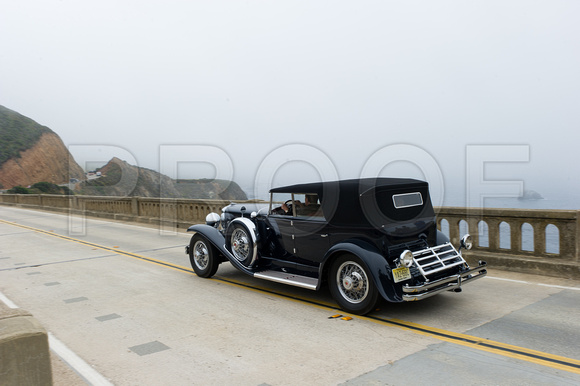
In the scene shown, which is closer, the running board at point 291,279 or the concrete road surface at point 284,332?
the concrete road surface at point 284,332

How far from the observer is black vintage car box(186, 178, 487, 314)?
583cm

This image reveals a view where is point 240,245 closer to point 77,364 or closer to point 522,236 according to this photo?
point 77,364

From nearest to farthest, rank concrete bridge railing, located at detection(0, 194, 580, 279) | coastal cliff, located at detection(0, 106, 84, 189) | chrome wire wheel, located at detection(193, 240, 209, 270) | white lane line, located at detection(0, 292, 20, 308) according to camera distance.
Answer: white lane line, located at detection(0, 292, 20, 308)
concrete bridge railing, located at detection(0, 194, 580, 279)
chrome wire wheel, located at detection(193, 240, 209, 270)
coastal cliff, located at detection(0, 106, 84, 189)

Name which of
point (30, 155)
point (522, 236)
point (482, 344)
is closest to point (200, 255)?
point (482, 344)

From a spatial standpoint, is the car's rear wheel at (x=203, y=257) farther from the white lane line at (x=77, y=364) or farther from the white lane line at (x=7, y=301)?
the white lane line at (x=77, y=364)

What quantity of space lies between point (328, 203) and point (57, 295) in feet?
16.0

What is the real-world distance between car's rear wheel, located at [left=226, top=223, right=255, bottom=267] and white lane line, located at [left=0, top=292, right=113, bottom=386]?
3065 mm

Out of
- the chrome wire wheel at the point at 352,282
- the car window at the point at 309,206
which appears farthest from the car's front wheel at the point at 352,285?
the car window at the point at 309,206

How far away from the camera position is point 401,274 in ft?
18.9

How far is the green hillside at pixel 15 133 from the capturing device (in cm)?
7325

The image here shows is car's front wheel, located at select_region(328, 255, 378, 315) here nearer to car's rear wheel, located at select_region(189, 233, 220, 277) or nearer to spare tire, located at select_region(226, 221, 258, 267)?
spare tire, located at select_region(226, 221, 258, 267)

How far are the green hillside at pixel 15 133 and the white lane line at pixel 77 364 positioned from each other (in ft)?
256

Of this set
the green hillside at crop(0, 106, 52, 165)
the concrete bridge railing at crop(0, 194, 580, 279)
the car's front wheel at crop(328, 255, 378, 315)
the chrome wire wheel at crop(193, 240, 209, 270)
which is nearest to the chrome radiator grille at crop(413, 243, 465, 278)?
the car's front wheel at crop(328, 255, 378, 315)

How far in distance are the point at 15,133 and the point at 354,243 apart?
89221 millimetres
